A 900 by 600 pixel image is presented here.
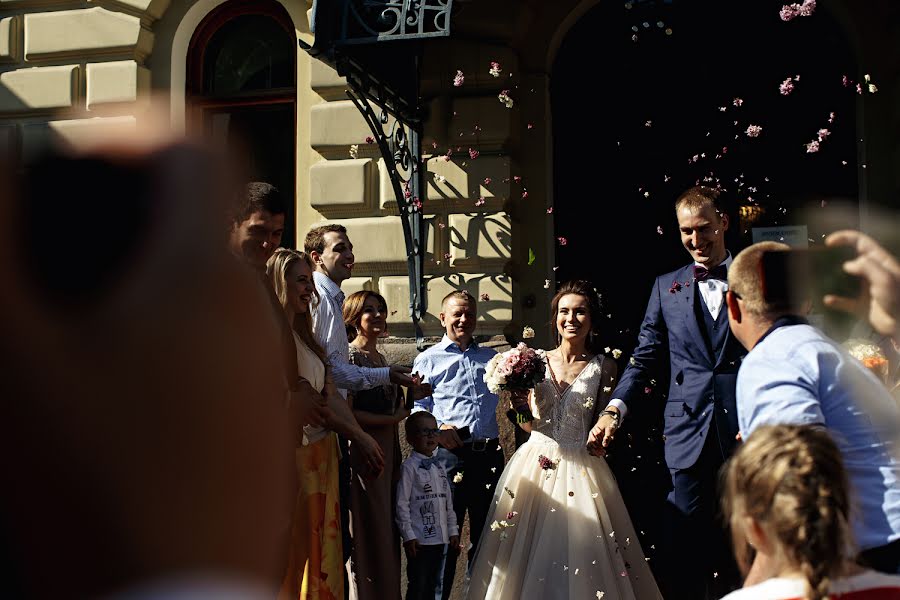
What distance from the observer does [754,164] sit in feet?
24.5

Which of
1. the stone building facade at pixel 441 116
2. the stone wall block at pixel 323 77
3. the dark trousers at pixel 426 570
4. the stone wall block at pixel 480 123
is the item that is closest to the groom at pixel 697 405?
the dark trousers at pixel 426 570

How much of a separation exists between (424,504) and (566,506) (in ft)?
2.70

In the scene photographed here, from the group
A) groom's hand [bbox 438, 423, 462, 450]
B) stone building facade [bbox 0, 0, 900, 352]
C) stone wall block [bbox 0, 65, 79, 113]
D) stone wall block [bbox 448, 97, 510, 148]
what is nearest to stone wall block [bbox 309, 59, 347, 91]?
stone building facade [bbox 0, 0, 900, 352]

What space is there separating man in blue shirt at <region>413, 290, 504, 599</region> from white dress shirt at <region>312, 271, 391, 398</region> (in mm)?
634

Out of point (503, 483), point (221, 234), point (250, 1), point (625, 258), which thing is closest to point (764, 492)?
point (221, 234)

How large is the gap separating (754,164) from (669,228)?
2.59 feet

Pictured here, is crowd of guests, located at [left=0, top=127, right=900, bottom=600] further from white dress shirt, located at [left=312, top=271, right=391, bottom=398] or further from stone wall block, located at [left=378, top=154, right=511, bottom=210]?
stone wall block, located at [left=378, top=154, right=511, bottom=210]

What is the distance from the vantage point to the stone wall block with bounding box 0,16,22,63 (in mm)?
8438

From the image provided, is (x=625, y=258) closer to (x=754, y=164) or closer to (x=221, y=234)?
(x=754, y=164)

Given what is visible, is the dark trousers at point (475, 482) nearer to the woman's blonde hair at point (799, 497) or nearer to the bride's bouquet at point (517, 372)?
the bride's bouquet at point (517, 372)

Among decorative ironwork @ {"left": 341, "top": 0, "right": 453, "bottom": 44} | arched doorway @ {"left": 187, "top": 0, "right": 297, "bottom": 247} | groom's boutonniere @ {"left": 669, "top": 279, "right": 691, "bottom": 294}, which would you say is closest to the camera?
groom's boutonniere @ {"left": 669, "top": 279, "right": 691, "bottom": 294}

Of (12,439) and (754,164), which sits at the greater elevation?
(754,164)

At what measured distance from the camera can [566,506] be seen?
570 centimetres

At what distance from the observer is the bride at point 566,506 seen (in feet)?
18.1
